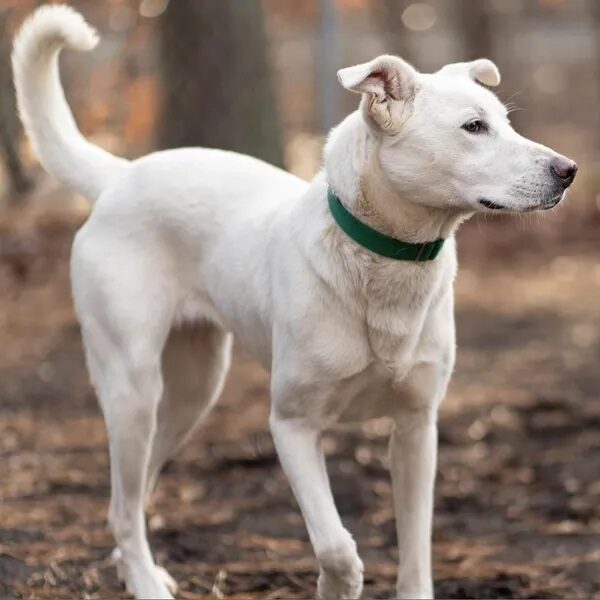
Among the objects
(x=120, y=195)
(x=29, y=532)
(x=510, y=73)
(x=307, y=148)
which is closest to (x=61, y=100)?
(x=120, y=195)

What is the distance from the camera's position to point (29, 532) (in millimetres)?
5883

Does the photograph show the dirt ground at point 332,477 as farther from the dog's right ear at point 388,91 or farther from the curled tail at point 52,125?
the dog's right ear at point 388,91

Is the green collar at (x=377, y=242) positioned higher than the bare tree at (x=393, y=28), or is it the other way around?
the bare tree at (x=393, y=28)

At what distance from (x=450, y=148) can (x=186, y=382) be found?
1708 millimetres

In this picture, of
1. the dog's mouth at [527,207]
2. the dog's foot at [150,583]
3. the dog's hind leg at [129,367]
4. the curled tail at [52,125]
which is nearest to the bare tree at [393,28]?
the curled tail at [52,125]

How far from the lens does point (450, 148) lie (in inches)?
169

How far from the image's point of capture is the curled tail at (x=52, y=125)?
5.39 metres

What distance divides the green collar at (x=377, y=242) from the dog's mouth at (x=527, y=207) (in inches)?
10.5

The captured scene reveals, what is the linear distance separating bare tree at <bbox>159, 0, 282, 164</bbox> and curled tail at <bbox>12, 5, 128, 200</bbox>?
5260mm

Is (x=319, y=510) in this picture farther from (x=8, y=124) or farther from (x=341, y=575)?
(x=8, y=124)

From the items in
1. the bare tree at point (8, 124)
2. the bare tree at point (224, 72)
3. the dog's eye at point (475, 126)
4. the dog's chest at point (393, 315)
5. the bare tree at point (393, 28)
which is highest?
the bare tree at point (393, 28)

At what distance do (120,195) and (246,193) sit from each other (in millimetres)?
472

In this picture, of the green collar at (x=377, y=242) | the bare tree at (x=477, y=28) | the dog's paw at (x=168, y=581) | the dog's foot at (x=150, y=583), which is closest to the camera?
the green collar at (x=377, y=242)

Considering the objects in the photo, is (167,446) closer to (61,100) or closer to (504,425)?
(61,100)
